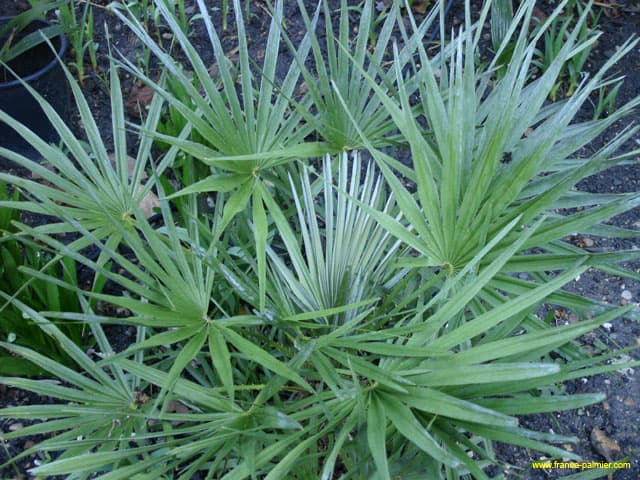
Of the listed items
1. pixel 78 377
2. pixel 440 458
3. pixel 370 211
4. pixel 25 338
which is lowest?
pixel 25 338

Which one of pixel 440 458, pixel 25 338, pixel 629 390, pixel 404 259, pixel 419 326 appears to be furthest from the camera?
pixel 629 390

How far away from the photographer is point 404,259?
3.48 ft

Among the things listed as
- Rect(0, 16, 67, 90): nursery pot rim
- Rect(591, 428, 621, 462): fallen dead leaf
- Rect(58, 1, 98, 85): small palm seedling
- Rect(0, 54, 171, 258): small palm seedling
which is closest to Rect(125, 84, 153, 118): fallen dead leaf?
Rect(58, 1, 98, 85): small palm seedling

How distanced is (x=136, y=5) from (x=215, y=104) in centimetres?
149

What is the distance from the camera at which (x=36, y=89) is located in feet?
6.32

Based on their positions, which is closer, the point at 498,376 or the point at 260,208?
the point at 498,376

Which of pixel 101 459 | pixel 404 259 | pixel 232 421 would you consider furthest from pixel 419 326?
pixel 101 459

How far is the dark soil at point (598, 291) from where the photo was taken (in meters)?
1.59

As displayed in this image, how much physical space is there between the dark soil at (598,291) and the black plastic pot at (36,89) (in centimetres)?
20

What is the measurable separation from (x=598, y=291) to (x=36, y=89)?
5.38 ft

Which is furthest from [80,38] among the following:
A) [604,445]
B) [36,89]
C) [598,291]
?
[604,445]

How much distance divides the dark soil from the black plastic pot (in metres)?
0.20

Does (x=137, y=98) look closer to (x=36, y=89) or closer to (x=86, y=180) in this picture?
(x=36, y=89)

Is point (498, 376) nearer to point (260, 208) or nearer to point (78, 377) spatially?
point (260, 208)
